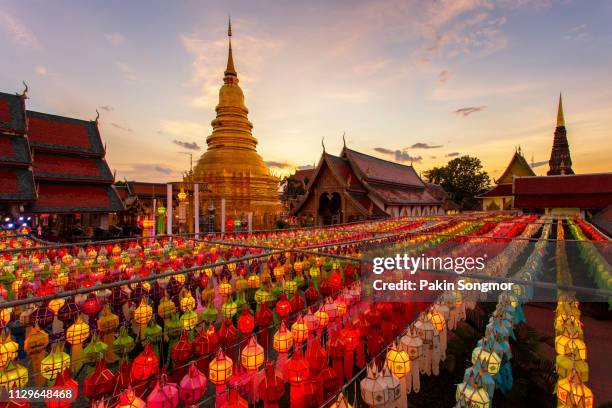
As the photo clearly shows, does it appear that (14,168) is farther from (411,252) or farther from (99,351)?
(411,252)

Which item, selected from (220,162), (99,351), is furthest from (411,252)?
(220,162)

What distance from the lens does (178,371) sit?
197 inches

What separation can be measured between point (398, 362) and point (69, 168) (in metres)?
27.8

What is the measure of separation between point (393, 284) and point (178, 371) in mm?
4999

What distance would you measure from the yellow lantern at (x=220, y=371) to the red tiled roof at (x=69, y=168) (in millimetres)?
25071

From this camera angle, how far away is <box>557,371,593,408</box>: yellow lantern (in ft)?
11.4

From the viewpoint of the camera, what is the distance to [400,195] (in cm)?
3178

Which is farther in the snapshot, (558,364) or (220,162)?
(220,162)

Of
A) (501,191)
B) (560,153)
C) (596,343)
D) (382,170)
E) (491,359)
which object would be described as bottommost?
(596,343)

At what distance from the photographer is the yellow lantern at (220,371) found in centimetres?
405

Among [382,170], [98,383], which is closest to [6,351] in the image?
[98,383]

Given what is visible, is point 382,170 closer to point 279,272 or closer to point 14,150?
point 279,272

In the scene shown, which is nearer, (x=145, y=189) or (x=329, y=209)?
(x=329, y=209)

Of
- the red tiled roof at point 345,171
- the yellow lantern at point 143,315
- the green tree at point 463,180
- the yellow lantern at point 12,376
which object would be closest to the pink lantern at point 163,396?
the yellow lantern at point 12,376
